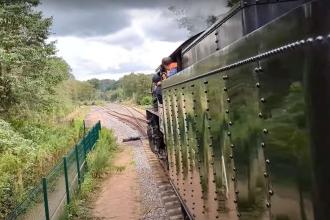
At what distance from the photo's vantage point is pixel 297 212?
2.27m

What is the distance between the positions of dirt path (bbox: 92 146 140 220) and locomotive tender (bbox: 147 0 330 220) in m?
6.09

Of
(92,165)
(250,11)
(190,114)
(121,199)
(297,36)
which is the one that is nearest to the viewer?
(297,36)

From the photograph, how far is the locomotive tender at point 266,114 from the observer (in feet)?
6.45

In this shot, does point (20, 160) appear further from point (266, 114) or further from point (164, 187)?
point (266, 114)

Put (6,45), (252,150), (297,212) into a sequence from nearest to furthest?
(297,212) → (252,150) → (6,45)

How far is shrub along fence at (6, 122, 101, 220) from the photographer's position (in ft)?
26.8

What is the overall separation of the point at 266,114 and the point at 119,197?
10.6m

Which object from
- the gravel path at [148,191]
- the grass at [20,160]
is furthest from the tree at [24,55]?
the gravel path at [148,191]

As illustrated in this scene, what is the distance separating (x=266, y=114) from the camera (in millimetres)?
2652

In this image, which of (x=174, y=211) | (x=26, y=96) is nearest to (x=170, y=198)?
(x=174, y=211)

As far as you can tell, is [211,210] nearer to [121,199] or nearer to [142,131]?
[121,199]

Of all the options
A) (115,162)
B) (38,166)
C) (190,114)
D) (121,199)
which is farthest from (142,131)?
(190,114)

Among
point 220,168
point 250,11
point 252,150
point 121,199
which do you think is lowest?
point 121,199

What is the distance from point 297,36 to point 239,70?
3.72 ft
